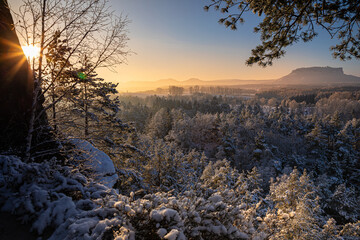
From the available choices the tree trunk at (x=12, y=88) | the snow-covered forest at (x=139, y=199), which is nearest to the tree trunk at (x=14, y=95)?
the tree trunk at (x=12, y=88)

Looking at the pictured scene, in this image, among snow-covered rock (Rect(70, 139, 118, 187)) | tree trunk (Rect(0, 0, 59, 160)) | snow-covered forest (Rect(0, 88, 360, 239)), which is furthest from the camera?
snow-covered rock (Rect(70, 139, 118, 187))

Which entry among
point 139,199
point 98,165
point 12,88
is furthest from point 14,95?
point 139,199

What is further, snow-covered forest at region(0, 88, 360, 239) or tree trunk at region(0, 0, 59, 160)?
tree trunk at region(0, 0, 59, 160)

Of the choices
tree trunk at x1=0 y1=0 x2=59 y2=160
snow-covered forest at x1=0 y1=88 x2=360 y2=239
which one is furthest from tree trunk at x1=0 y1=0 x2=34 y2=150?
snow-covered forest at x1=0 y1=88 x2=360 y2=239

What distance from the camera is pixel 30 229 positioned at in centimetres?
280

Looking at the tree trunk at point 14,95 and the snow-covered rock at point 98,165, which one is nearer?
the tree trunk at point 14,95

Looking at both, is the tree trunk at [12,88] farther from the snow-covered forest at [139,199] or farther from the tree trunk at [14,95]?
the snow-covered forest at [139,199]

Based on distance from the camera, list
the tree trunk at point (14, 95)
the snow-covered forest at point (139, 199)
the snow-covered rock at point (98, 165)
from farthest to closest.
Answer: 1. the snow-covered rock at point (98, 165)
2. the tree trunk at point (14, 95)
3. the snow-covered forest at point (139, 199)

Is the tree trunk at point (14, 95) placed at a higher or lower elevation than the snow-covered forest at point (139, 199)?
higher

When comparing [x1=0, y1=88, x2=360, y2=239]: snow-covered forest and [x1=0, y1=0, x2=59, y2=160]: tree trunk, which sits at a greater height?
[x1=0, y1=0, x2=59, y2=160]: tree trunk

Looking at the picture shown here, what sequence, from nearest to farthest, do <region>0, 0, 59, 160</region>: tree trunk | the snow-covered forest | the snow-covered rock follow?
the snow-covered forest < <region>0, 0, 59, 160</region>: tree trunk < the snow-covered rock

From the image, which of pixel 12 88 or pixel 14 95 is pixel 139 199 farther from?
pixel 12 88

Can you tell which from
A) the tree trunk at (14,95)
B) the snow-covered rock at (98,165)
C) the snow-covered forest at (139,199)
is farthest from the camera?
the snow-covered rock at (98,165)

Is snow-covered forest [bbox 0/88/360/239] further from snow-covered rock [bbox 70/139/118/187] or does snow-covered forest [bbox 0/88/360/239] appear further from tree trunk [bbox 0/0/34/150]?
tree trunk [bbox 0/0/34/150]
